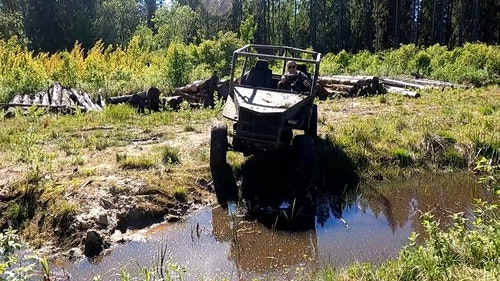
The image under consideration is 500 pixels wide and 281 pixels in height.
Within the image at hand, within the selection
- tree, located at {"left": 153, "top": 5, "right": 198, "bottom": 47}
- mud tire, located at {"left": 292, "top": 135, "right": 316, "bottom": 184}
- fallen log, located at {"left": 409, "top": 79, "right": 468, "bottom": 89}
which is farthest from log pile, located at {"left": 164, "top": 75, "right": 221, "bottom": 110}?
tree, located at {"left": 153, "top": 5, "right": 198, "bottom": 47}

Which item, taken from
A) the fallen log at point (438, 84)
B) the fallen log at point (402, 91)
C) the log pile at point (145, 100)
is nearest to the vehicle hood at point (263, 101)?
the log pile at point (145, 100)

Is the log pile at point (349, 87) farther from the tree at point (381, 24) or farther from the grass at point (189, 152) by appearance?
the tree at point (381, 24)

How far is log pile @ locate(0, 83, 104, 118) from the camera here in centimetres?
1130

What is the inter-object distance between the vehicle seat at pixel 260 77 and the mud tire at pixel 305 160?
1811mm

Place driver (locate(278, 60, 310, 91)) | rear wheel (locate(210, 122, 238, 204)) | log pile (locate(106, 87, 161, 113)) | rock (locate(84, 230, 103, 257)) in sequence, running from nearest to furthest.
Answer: rock (locate(84, 230, 103, 257))
rear wheel (locate(210, 122, 238, 204))
driver (locate(278, 60, 310, 91))
log pile (locate(106, 87, 161, 113))

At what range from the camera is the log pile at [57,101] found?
11297 mm

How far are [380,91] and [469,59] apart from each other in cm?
573

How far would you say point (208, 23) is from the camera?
186 ft

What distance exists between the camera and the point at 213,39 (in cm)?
3012

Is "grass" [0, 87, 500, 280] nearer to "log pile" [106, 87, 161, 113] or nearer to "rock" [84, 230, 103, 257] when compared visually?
"rock" [84, 230, 103, 257]

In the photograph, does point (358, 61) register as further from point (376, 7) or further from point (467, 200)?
point (376, 7)

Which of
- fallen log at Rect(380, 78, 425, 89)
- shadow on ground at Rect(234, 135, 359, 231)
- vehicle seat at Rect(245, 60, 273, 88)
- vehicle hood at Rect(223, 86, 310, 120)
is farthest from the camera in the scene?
fallen log at Rect(380, 78, 425, 89)

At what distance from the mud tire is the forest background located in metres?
8.08

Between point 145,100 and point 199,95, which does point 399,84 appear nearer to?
point 199,95
